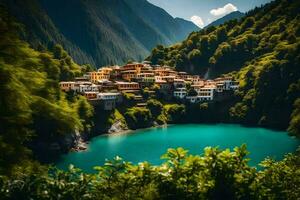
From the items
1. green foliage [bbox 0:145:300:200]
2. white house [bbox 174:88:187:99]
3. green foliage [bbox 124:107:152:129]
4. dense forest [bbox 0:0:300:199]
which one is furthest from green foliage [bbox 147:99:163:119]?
green foliage [bbox 0:145:300:200]

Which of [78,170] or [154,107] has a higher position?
[78,170]

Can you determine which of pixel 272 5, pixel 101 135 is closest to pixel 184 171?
pixel 101 135

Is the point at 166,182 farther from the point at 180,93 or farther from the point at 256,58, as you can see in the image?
the point at 256,58

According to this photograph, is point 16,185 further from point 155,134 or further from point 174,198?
point 155,134

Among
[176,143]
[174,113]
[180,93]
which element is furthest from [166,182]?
[180,93]

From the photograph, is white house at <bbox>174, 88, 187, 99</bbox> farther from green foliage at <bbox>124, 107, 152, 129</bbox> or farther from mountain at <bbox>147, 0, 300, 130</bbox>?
green foliage at <bbox>124, 107, 152, 129</bbox>

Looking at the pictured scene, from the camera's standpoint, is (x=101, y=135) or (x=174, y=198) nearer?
(x=174, y=198)

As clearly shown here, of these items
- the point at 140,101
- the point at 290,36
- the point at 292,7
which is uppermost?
the point at 292,7
